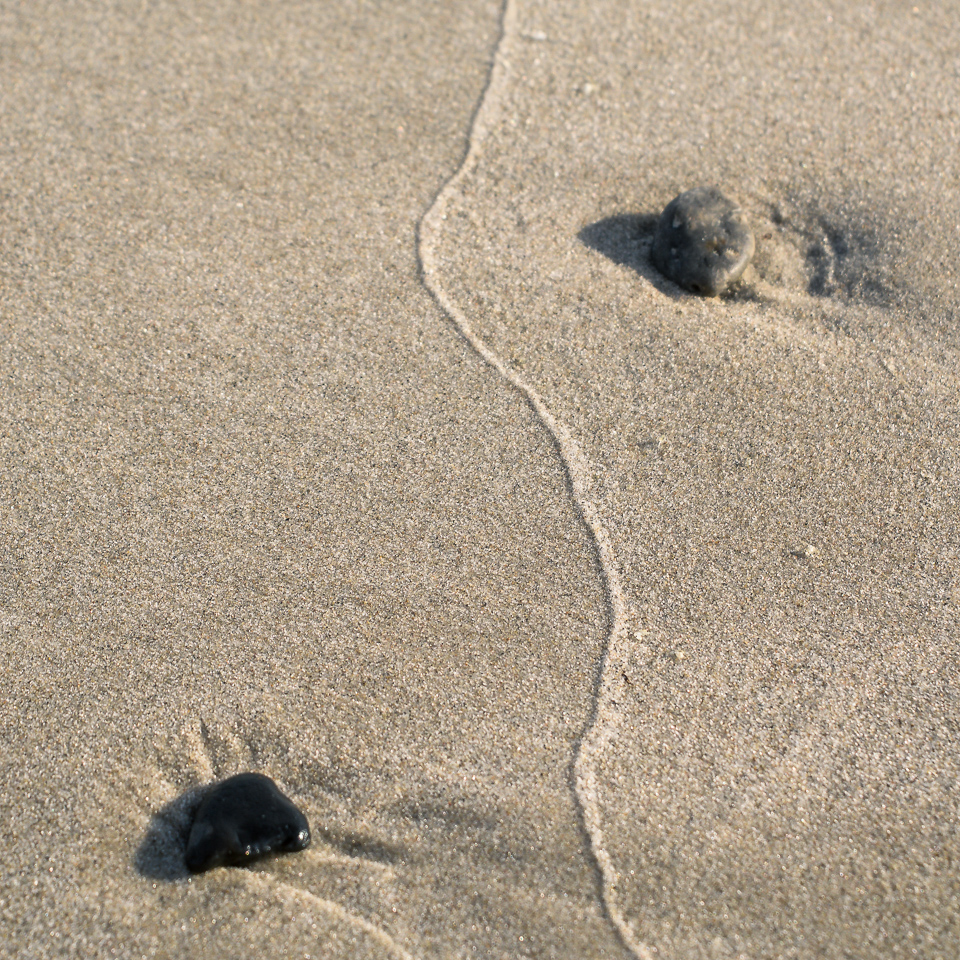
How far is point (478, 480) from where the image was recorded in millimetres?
2143

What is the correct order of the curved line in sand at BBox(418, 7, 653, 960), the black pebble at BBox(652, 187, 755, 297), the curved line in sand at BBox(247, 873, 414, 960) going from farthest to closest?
the black pebble at BBox(652, 187, 755, 297) < the curved line in sand at BBox(418, 7, 653, 960) < the curved line in sand at BBox(247, 873, 414, 960)

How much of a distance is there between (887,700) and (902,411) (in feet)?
2.63

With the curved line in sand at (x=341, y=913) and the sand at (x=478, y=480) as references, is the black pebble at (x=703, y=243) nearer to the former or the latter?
the sand at (x=478, y=480)

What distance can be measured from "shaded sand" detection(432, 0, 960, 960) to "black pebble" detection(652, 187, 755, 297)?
67mm

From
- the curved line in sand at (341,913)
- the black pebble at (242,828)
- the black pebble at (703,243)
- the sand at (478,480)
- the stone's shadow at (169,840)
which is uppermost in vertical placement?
the black pebble at (703,243)

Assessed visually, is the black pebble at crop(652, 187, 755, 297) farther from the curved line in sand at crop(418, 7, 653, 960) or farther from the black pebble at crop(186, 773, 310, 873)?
the black pebble at crop(186, 773, 310, 873)

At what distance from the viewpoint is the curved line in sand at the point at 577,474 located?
1.63 m

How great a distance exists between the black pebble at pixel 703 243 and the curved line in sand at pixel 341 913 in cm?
176

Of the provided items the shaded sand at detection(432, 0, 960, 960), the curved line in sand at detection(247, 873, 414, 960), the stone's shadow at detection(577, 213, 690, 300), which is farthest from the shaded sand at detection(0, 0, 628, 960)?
the stone's shadow at detection(577, 213, 690, 300)

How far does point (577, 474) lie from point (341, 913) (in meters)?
1.07

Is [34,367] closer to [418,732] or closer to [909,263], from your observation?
[418,732]

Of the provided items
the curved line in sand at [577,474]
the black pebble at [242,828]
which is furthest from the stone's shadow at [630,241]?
the black pebble at [242,828]

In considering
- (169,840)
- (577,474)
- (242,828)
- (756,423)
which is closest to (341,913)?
(242,828)

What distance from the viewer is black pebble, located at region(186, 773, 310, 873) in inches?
62.0
